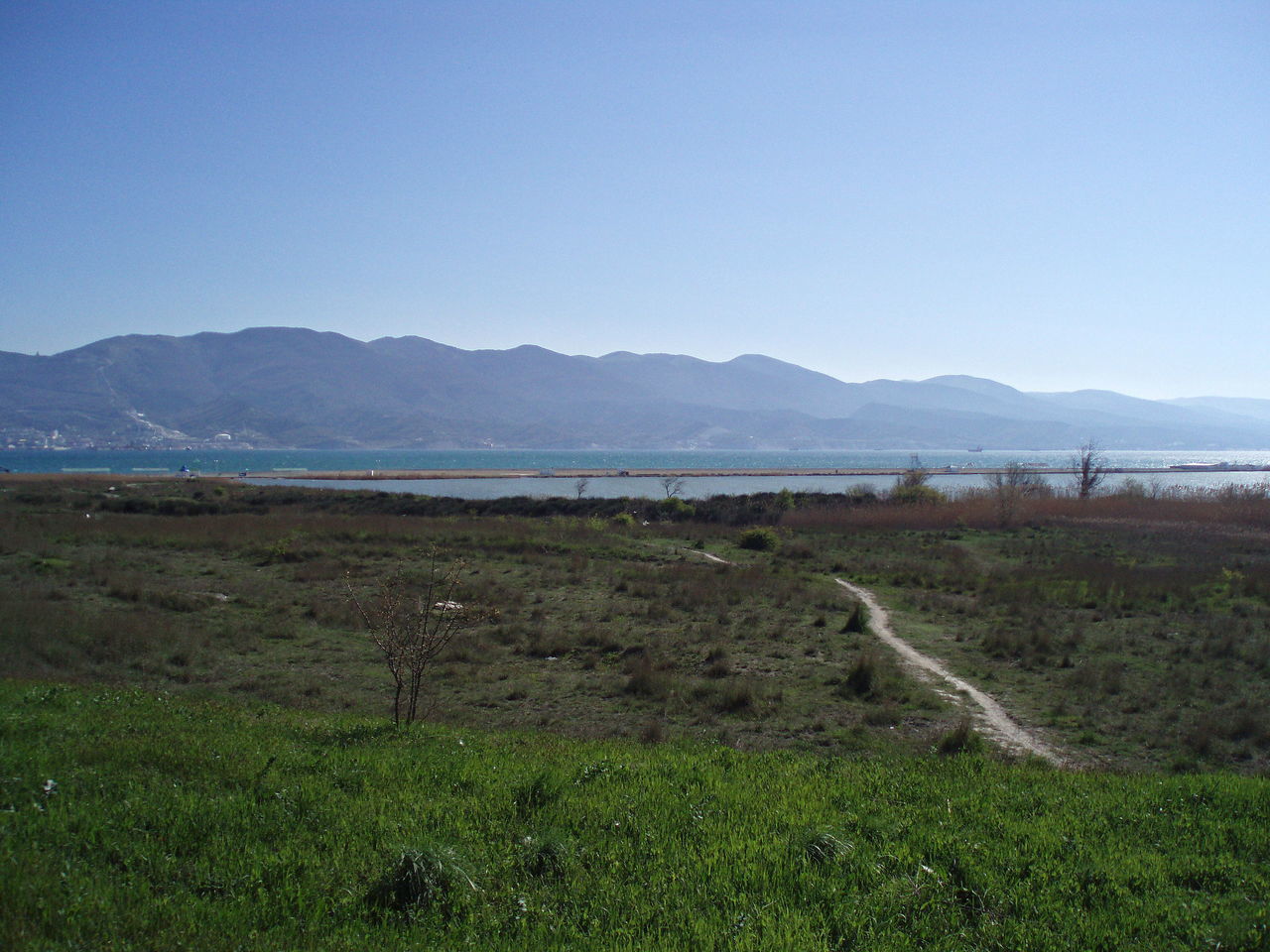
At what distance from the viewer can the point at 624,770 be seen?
24.1ft

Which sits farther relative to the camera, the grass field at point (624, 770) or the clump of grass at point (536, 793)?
the clump of grass at point (536, 793)

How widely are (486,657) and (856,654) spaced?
8.08m

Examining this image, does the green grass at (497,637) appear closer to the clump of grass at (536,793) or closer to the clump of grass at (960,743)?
the clump of grass at (960,743)

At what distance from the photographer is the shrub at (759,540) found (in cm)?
4019

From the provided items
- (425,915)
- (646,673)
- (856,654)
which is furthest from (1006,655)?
(425,915)

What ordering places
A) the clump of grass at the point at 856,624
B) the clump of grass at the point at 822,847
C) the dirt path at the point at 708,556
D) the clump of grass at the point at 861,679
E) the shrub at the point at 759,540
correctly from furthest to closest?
the shrub at the point at 759,540, the dirt path at the point at 708,556, the clump of grass at the point at 856,624, the clump of grass at the point at 861,679, the clump of grass at the point at 822,847

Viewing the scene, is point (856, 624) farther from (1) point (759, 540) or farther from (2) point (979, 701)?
(1) point (759, 540)

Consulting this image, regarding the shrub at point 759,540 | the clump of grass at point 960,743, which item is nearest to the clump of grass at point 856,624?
the clump of grass at point 960,743

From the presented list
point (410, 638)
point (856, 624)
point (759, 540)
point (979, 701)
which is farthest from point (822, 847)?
point (759, 540)

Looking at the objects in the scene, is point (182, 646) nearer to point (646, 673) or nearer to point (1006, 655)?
point (646, 673)

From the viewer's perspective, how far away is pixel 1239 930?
427cm

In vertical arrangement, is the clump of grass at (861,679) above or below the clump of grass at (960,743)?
below

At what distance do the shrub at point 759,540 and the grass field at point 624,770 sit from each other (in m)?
13.3

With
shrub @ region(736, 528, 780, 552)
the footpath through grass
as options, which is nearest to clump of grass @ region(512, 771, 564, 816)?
the footpath through grass
